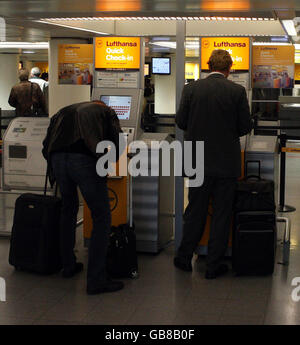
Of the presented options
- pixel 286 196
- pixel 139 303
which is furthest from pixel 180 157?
pixel 286 196

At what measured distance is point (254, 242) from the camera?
486 cm

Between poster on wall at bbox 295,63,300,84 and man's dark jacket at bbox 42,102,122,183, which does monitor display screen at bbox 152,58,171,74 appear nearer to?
poster on wall at bbox 295,63,300,84

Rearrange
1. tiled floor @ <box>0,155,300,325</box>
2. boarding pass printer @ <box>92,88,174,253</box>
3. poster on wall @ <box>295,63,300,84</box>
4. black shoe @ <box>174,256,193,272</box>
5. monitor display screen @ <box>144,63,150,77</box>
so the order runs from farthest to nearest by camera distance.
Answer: poster on wall @ <box>295,63,300,84</box> → monitor display screen @ <box>144,63,150,77</box> → boarding pass printer @ <box>92,88,174,253</box> → black shoe @ <box>174,256,193,272</box> → tiled floor @ <box>0,155,300,325</box>

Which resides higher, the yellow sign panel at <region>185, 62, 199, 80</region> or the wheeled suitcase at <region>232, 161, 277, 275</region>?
the yellow sign panel at <region>185, 62, 199, 80</region>

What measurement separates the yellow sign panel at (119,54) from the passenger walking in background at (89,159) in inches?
60.6

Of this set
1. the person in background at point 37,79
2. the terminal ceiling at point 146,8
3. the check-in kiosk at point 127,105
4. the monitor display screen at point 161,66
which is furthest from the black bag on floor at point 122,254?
the monitor display screen at point 161,66

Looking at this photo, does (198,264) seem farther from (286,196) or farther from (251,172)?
(286,196)

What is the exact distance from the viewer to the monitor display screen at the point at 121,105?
5695 mm

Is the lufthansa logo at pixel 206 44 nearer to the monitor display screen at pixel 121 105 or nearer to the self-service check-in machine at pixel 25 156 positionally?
the monitor display screen at pixel 121 105

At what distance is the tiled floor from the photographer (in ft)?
13.0

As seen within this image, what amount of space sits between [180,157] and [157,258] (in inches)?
36.9

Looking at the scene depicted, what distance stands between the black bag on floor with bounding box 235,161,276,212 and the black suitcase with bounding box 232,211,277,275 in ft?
0.14

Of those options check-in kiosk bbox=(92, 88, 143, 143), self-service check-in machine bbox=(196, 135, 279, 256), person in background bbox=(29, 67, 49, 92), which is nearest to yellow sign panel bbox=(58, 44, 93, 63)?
check-in kiosk bbox=(92, 88, 143, 143)

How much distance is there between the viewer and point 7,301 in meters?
4.29
